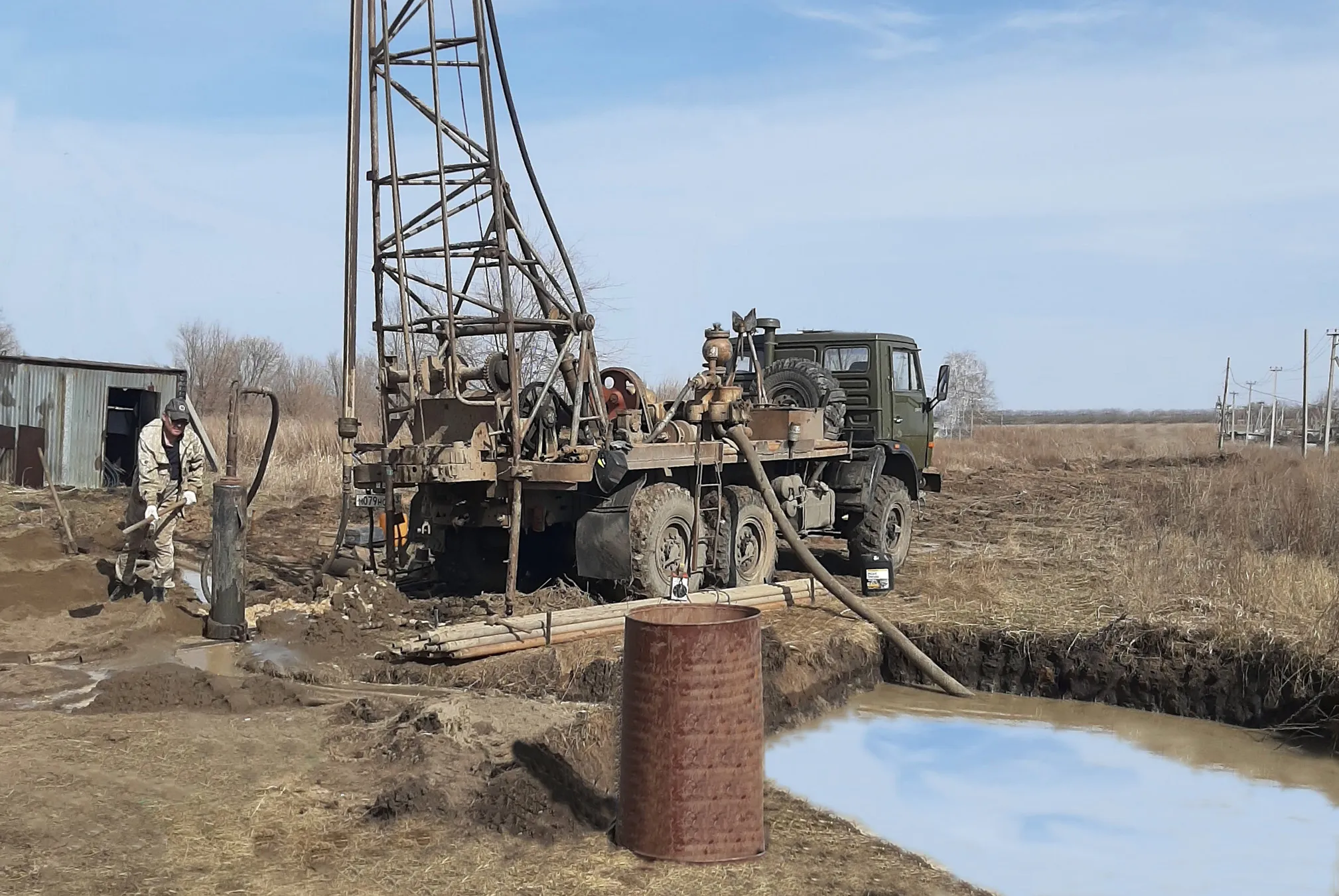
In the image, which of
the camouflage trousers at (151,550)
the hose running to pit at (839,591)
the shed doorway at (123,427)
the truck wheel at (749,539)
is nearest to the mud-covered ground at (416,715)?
the hose running to pit at (839,591)

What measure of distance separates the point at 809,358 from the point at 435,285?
4725 millimetres

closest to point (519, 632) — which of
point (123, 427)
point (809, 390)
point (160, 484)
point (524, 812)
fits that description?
point (524, 812)

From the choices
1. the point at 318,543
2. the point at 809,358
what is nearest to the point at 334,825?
the point at 809,358

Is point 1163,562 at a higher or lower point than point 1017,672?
higher

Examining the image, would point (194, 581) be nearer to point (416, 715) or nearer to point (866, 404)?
point (416, 715)

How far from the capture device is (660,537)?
10094mm

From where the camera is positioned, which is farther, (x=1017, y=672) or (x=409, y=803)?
(x=1017, y=672)

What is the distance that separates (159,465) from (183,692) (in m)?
3.92

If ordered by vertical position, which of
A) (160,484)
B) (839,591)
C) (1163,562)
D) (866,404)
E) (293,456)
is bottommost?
(839,591)

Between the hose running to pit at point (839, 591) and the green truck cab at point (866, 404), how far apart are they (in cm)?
195

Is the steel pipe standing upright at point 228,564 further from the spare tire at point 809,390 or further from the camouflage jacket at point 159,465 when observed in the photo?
the spare tire at point 809,390

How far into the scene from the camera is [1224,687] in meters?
8.62

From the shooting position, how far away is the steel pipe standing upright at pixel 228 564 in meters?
9.09

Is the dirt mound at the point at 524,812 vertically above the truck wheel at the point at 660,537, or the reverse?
the truck wheel at the point at 660,537
